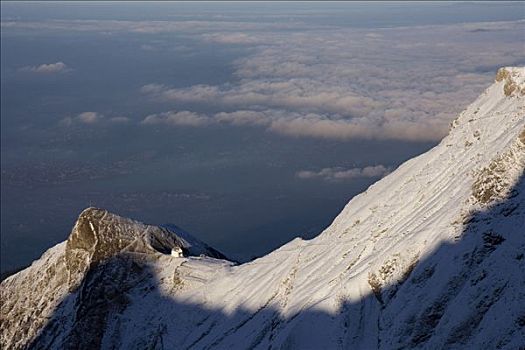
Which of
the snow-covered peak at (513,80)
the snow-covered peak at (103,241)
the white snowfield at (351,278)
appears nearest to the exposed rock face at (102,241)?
the snow-covered peak at (103,241)

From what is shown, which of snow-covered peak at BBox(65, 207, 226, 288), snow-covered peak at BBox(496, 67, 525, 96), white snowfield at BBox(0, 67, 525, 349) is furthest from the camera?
snow-covered peak at BBox(65, 207, 226, 288)

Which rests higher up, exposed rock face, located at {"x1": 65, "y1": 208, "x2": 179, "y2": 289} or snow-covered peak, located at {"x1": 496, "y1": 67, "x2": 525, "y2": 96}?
snow-covered peak, located at {"x1": 496, "y1": 67, "x2": 525, "y2": 96}

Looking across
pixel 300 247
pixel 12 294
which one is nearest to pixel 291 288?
pixel 300 247

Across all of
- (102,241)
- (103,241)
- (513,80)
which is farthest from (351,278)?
(102,241)

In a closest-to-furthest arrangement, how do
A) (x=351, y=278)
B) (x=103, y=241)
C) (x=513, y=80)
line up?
(x=351, y=278), (x=513, y=80), (x=103, y=241)

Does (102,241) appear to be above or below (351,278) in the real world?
below

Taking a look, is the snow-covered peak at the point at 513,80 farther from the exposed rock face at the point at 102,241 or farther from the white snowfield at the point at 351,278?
the exposed rock face at the point at 102,241

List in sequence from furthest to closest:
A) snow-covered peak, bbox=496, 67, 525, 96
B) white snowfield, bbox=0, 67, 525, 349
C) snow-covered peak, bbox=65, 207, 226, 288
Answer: snow-covered peak, bbox=65, 207, 226, 288, snow-covered peak, bbox=496, 67, 525, 96, white snowfield, bbox=0, 67, 525, 349

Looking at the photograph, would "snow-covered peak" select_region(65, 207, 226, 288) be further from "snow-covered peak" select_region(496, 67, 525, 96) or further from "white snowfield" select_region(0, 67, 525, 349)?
"snow-covered peak" select_region(496, 67, 525, 96)

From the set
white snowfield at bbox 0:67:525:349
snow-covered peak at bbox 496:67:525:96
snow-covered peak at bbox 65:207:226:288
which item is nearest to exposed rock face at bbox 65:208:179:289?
snow-covered peak at bbox 65:207:226:288

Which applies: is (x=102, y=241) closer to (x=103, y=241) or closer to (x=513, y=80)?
(x=103, y=241)
